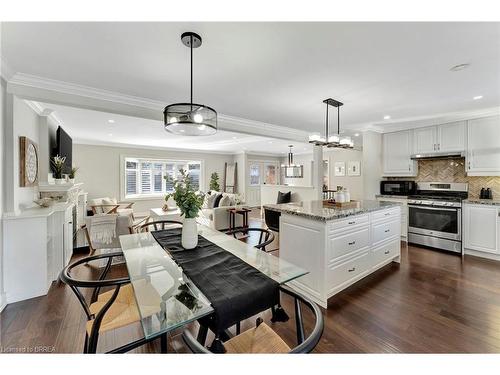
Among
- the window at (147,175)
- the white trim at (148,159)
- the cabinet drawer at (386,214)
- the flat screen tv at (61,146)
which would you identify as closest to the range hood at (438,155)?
A: the cabinet drawer at (386,214)

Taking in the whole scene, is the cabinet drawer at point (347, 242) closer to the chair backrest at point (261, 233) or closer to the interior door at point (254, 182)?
the chair backrest at point (261, 233)

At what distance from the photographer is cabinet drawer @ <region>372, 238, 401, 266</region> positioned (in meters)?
2.97

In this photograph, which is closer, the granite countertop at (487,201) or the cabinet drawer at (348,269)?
the cabinet drawer at (348,269)

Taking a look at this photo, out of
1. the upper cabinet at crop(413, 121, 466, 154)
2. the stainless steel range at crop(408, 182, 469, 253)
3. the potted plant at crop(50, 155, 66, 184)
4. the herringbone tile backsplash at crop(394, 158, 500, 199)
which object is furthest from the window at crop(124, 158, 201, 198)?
the herringbone tile backsplash at crop(394, 158, 500, 199)

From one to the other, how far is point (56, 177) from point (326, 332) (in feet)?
15.2

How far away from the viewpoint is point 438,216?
4000 millimetres

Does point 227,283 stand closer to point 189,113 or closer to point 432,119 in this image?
point 189,113

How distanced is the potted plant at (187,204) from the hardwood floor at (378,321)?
0.84 m

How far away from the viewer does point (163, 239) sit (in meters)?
2.06

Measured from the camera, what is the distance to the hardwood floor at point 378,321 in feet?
5.82

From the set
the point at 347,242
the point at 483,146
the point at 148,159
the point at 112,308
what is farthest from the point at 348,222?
the point at 148,159

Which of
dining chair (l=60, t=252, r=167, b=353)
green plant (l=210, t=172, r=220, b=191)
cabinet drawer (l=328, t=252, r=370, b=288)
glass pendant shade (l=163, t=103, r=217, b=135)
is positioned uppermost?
glass pendant shade (l=163, t=103, r=217, b=135)

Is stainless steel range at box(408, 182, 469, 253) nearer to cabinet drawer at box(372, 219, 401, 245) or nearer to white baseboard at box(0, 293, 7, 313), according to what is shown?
cabinet drawer at box(372, 219, 401, 245)
